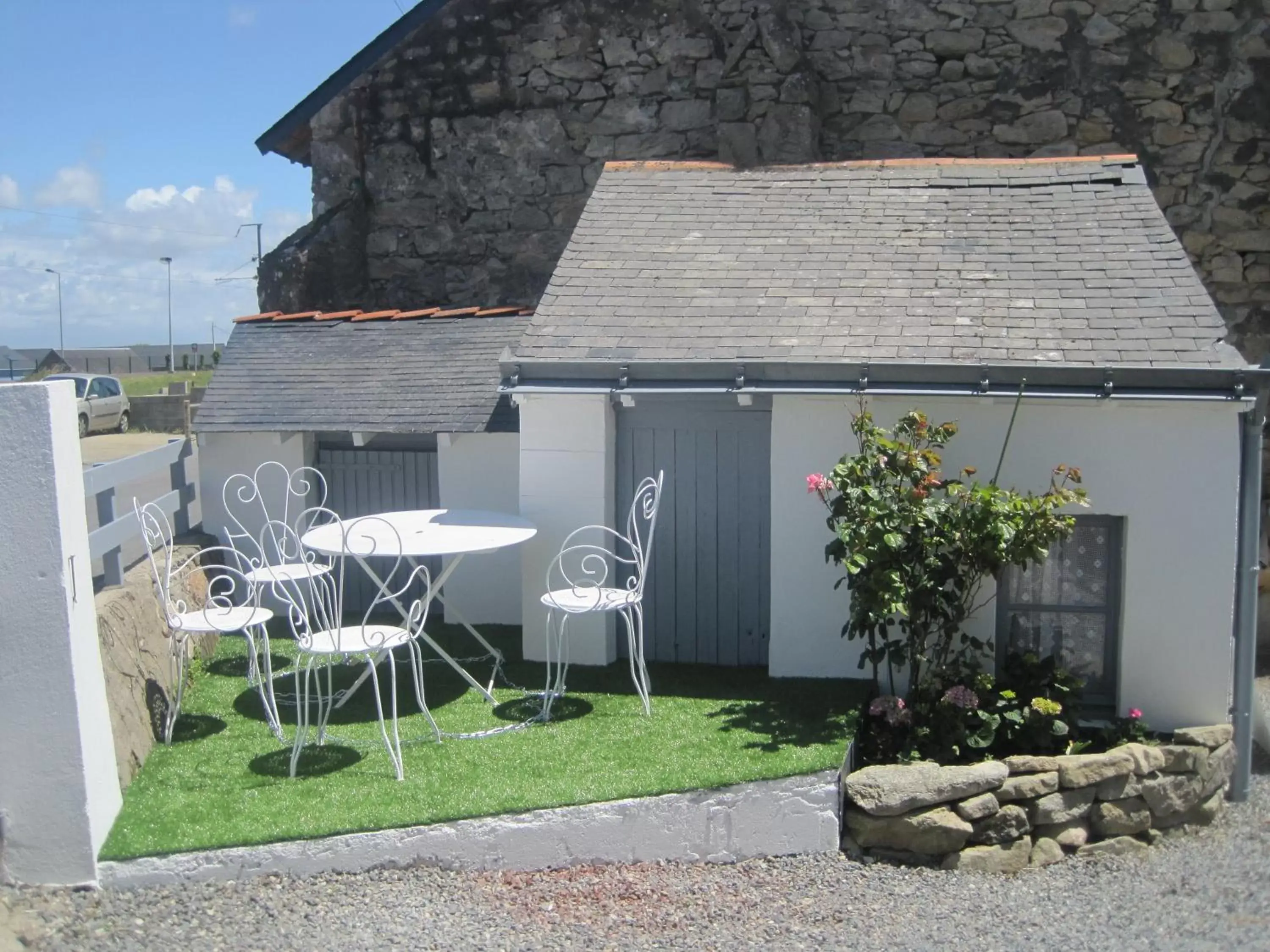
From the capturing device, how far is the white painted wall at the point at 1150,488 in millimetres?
6613

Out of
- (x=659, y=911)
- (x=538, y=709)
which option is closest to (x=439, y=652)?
(x=538, y=709)

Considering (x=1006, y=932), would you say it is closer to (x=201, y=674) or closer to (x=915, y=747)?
(x=915, y=747)

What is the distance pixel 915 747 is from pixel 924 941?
148 cm

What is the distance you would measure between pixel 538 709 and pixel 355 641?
1.43 metres

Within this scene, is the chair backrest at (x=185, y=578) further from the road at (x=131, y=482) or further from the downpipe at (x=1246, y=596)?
the downpipe at (x=1246, y=596)

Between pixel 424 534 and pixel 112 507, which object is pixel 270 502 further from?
pixel 424 534

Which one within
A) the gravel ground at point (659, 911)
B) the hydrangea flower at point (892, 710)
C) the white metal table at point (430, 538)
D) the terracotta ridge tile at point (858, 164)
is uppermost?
the terracotta ridge tile at point (858, 164)

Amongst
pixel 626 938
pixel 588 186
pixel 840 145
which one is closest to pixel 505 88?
pixel 588 186

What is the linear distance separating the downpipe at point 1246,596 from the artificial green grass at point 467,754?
218 cm

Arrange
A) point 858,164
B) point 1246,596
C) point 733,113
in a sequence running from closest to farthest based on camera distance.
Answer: point 1246,596
point 858,164
point 733,113

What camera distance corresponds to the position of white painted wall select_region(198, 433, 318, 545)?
8.82m

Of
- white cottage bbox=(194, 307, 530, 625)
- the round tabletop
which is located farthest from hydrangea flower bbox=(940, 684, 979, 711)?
white cottage bbox=(194, 307, 530, 625)

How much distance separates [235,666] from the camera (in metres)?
7.89

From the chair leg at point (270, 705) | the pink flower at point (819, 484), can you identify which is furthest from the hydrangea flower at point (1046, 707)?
the chair leg at point (270, 705)
